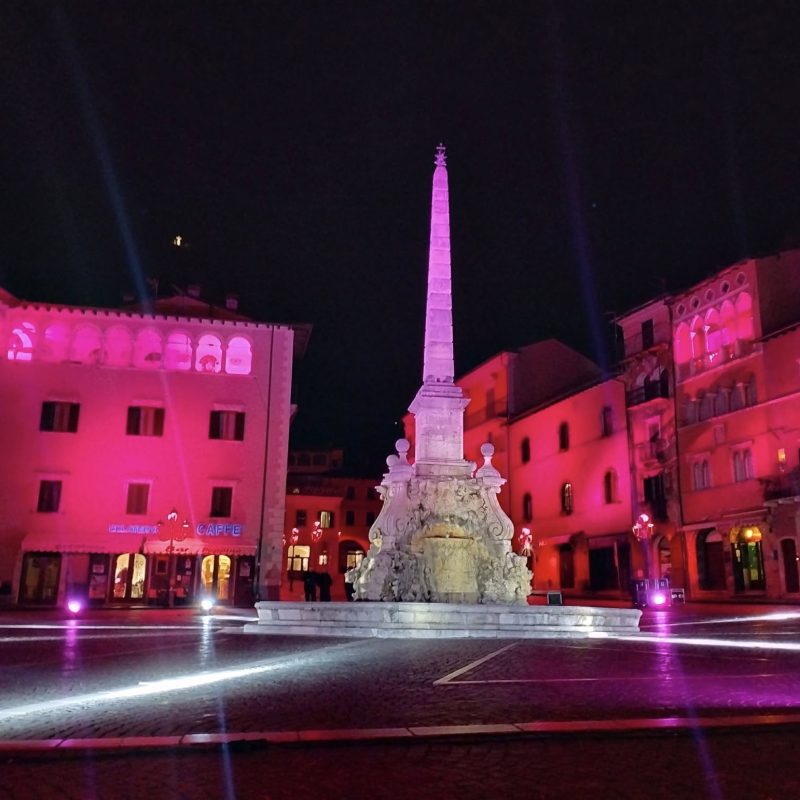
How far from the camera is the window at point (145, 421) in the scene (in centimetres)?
3697

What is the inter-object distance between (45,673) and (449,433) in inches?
529

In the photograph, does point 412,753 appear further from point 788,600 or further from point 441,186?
point 788,600

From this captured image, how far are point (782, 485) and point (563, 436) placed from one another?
16.5m

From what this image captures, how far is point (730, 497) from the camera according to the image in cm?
3616

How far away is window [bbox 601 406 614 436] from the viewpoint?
146 feet

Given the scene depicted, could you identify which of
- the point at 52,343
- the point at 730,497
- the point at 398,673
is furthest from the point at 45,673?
the point at 730,497

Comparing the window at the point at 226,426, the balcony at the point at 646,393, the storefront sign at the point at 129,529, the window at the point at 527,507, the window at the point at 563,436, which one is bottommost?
the storefront sign at the point at 129,529

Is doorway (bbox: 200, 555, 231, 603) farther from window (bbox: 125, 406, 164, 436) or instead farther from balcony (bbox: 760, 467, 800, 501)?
balcony (bbox: 760, 467, 800, 501)

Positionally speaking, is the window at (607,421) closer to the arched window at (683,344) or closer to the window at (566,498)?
the window at (566,498)

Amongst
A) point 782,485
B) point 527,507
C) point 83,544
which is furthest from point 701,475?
point 83,544

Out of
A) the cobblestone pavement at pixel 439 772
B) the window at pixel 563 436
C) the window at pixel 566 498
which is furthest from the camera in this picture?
the window at pixel 563 436

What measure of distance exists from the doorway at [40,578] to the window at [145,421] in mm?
6514

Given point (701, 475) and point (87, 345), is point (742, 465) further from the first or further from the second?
point (87, 345)

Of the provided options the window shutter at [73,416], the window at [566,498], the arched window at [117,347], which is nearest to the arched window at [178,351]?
the arched window at [117,347]
